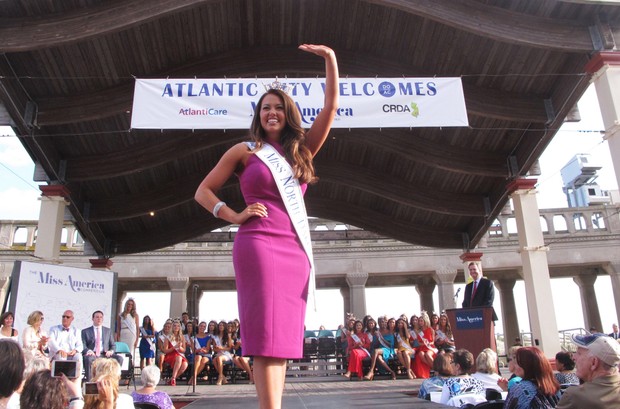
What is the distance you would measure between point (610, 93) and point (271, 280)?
A: 829cm

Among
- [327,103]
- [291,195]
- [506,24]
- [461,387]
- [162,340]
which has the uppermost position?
[506,24]

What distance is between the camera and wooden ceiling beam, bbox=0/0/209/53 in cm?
776

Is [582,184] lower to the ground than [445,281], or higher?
higher

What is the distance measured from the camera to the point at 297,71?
10078 mm

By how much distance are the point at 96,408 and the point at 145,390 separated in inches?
68.9

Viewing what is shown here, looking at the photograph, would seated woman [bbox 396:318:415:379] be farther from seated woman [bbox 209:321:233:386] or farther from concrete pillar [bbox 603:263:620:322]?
concrete pillar [bbox 603:263:620:322]

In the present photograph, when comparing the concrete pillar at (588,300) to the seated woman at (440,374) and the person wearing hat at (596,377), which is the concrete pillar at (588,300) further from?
the person wearing hat at (596,377)

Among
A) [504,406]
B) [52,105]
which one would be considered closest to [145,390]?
[504,406]

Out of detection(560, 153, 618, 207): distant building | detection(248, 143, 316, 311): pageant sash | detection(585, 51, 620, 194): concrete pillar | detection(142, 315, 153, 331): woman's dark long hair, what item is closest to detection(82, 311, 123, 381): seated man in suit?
detection(142, 315, 153, 331): woman's dark long hair

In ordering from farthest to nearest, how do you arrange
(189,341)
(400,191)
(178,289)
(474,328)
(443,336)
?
(178,289), (400,191), (443,336), (189,341), (474,328)

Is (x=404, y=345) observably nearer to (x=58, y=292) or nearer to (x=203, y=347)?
(x=203, y=347)

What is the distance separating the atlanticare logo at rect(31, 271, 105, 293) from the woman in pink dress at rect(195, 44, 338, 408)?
8.67 m

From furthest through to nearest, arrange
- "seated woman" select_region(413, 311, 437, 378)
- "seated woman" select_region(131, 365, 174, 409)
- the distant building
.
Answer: the distant building → "seated woman" select_region(413, 311, 437, 378) → "seated woman" select_region(131, 365, 174, 409)

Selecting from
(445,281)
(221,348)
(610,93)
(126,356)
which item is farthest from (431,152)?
(445,281)
